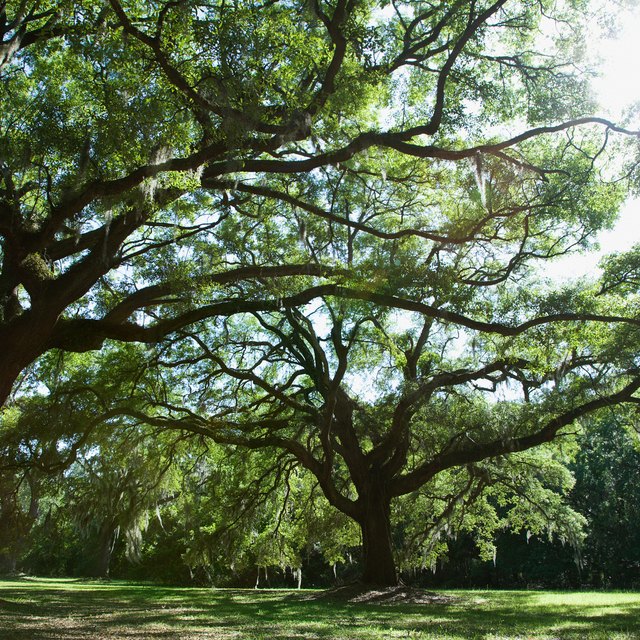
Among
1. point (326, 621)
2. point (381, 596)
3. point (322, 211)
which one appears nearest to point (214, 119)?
point (322, 211)

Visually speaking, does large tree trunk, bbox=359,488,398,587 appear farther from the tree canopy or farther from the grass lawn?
the grass lawn

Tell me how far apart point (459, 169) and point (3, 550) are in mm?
11719

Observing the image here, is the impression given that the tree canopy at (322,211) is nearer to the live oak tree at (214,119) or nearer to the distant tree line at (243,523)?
the live oak tree at (214,119)

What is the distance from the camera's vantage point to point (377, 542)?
43.7ft

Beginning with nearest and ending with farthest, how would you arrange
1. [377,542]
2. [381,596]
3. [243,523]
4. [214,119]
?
[214,119]
[381,596]
[377,542]
[243,523]

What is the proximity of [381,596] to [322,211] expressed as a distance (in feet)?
26.5

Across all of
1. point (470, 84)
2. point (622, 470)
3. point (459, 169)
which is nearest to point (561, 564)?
point (622, 470)

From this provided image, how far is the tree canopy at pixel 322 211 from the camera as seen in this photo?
709 centimetres

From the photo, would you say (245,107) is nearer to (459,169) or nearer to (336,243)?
(459,169)

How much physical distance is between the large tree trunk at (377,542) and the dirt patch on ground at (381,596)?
0.31 m

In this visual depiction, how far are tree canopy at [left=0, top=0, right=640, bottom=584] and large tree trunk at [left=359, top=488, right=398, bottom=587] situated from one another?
5 cm

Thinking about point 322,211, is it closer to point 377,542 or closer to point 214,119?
point 214,119

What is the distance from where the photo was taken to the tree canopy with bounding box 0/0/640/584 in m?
7.09

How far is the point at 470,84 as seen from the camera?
26.9 feet
